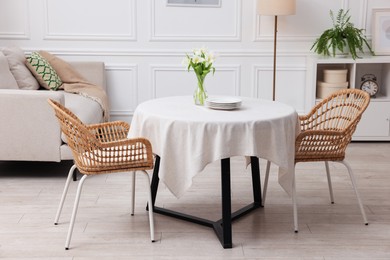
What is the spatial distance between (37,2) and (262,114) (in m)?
3.07

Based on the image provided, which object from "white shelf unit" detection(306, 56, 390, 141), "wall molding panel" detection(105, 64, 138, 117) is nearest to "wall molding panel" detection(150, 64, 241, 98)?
"wall molding panel" detection(105, 64, 138, 117)

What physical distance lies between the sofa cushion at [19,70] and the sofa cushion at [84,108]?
0.31 metres

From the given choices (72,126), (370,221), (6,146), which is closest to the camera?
(72,126)

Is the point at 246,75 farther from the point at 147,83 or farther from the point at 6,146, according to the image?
the point at 6,146

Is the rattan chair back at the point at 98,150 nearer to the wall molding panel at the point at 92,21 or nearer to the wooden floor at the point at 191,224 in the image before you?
the wooden floor at the point at 191,224

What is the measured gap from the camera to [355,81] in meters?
5.44

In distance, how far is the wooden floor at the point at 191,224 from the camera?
281cm

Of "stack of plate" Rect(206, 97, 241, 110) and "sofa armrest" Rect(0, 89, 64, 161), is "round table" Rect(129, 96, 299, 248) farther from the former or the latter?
"sofa armrest" Rect(0, 89, 64, 161)

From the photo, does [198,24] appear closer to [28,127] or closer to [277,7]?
[277,7]

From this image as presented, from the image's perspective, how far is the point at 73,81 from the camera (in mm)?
4891

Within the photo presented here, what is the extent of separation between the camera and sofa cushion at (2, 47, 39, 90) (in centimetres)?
438

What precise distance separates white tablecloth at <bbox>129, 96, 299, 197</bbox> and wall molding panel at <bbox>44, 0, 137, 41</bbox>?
2.40 metres

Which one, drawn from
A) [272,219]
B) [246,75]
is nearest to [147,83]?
[246,75]

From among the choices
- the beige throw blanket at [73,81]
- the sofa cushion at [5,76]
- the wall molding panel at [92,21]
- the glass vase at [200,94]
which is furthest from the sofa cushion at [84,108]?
the glass vase at [200,94]
